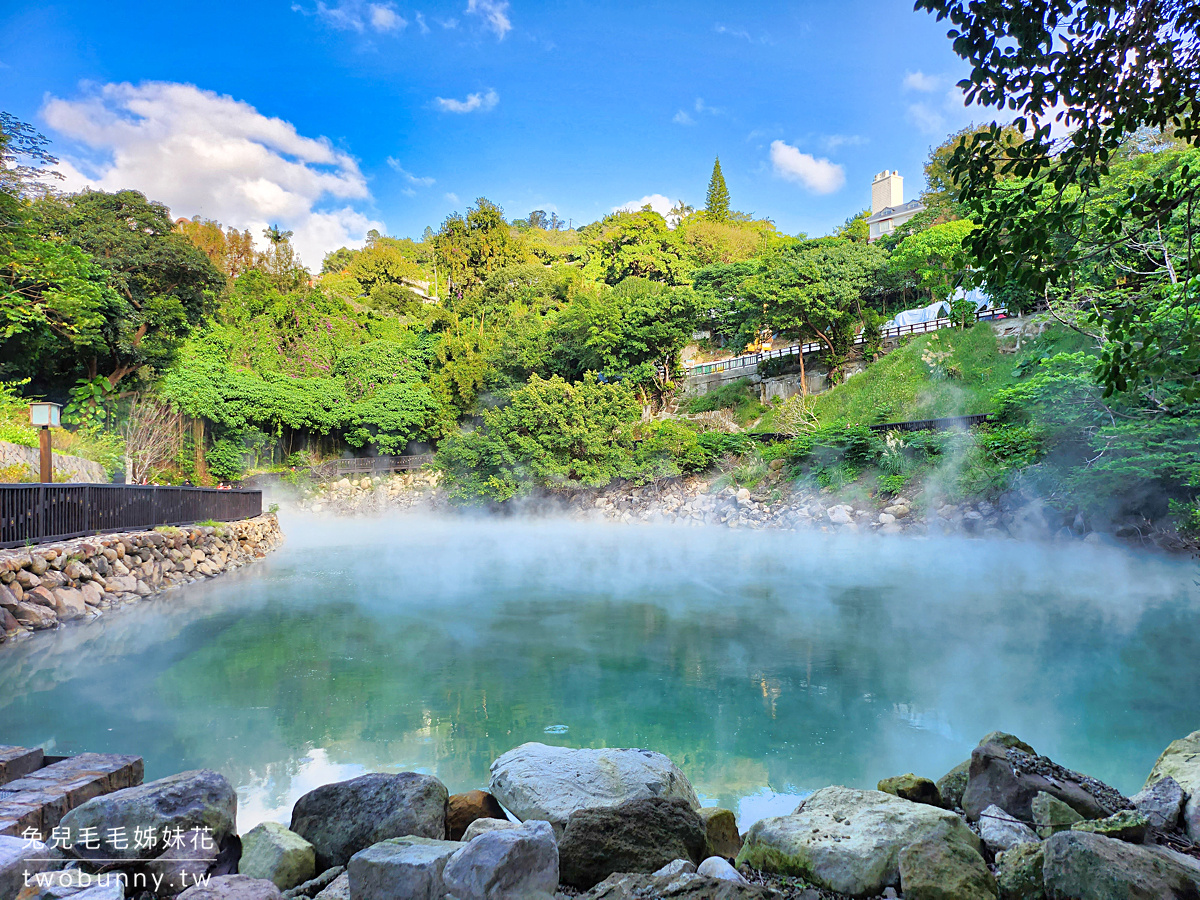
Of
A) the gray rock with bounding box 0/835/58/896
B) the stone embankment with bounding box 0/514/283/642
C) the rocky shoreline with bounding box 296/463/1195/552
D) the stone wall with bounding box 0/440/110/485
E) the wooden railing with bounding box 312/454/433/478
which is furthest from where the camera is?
the wooden railing with bounding box 312/454/433/478

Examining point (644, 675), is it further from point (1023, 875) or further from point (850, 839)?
point (1023, 875)

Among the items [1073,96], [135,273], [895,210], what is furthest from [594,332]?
[895,210]

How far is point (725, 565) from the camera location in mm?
10891

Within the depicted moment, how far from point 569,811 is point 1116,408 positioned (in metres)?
11.9

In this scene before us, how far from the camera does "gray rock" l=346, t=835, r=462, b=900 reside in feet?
5.98

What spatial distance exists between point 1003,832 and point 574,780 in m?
1.60

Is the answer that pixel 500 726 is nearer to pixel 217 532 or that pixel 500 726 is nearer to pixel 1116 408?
pixel 217 532

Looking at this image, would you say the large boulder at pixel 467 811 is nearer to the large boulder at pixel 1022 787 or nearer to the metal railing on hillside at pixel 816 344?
the large boulder at pixel 1022 787

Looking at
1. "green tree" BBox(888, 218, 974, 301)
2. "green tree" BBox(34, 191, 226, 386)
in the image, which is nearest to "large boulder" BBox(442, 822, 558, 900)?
"green tree" BBox(34, 191, 226, 386)

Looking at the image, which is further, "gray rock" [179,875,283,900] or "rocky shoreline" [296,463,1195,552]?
"rocky shoreline" [296,463,1195,552]

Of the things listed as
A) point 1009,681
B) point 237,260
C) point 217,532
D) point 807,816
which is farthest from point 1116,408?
point 237,260

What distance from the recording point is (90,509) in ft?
24.9

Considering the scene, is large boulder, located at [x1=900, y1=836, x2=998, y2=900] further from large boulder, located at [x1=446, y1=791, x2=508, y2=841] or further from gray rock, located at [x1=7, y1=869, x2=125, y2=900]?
gray rock, located at [x1=7, y1=869, x2=125, y2=900]

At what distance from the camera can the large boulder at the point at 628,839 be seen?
2.03 m
